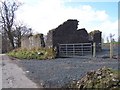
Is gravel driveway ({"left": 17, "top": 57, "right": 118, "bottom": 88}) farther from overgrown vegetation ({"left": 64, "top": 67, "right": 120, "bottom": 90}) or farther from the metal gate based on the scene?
the metal gate

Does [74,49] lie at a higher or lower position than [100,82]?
higher

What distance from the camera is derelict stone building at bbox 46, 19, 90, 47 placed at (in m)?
36.4

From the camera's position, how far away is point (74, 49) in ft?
113

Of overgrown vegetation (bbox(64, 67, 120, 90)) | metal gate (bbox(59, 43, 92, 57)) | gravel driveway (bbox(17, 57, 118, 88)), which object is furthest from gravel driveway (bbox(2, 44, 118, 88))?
metal gate (bbox(59, 43, 92, 57))

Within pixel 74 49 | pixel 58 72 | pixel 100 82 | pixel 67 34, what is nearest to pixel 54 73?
pixel 58 72

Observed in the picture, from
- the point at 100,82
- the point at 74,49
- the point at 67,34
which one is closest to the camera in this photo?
the point at 100,82

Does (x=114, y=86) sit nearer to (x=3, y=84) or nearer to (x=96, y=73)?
(x=96, y=73)

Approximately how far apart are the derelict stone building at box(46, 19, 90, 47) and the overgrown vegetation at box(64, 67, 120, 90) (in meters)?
24.6

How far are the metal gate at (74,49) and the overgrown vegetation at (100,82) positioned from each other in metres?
22.4

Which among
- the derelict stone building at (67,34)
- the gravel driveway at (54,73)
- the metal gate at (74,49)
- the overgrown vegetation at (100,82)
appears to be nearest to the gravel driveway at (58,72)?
the gravel driveway at (54,73)

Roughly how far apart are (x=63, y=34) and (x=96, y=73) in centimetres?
2699

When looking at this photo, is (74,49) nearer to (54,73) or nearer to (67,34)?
(67,34)

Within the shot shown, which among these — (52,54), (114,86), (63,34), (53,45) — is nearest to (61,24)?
(63,34)

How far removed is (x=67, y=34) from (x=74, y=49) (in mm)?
4712
